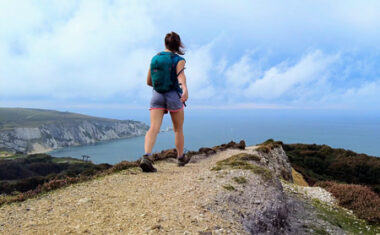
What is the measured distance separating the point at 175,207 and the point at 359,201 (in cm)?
775

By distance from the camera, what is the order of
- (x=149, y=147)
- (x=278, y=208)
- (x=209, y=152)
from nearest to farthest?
(x=278, y=208) → (x=149, y=147) → (x=209, y=152)

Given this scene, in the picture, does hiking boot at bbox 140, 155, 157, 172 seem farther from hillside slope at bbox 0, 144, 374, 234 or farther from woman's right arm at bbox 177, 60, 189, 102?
woman's right arm at bbox 177, 60, 189, 102

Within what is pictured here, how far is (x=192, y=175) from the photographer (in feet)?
26.2

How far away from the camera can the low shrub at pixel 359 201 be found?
8639 millimetres

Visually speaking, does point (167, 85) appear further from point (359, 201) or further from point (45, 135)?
point (45, 135)

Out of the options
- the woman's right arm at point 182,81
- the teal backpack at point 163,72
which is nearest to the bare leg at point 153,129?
the teal backpack at point 163,72

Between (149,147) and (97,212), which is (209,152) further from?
(97,212)

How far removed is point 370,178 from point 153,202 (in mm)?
36454

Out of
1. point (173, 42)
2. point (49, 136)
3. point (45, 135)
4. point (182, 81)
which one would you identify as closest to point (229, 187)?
point (182, 81)

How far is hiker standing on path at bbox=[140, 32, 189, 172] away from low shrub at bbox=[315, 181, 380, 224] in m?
6.80

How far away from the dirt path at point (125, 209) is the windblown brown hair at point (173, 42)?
381 centimetres

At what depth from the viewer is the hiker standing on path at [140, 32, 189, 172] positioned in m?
7.50

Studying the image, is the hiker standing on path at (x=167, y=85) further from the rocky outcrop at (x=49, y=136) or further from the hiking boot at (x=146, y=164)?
the rocky outcrop at (x=49, y=136)

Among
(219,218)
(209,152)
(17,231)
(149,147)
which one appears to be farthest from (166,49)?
(209,152)
